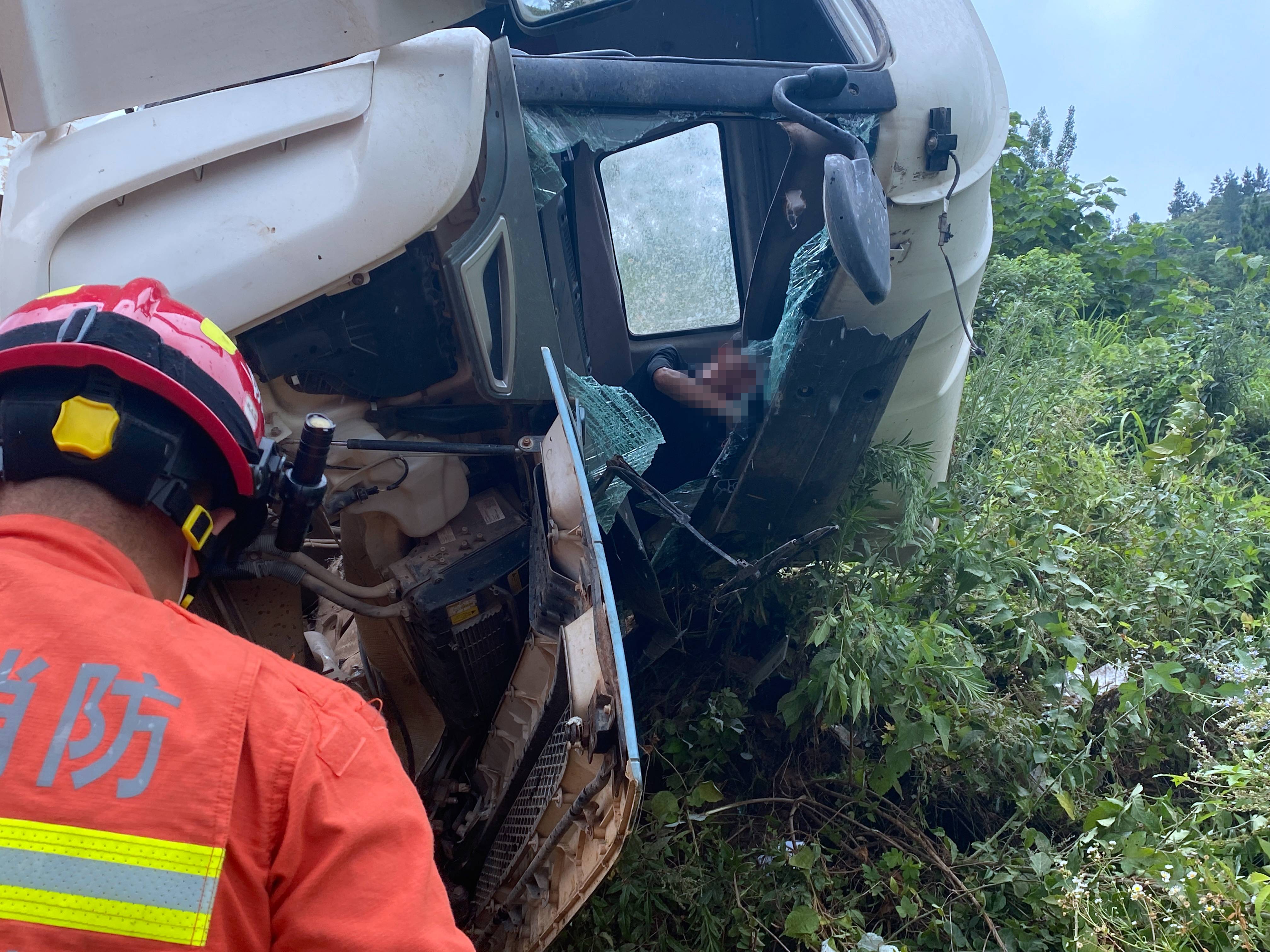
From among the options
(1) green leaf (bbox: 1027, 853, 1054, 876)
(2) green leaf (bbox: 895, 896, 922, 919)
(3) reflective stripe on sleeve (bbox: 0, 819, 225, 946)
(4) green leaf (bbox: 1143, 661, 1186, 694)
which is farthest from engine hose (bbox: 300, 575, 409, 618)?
(4) green leaf (bbox: 1143, 661, 1186, 694)

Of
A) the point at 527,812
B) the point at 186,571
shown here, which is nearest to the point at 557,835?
the point at 527,812

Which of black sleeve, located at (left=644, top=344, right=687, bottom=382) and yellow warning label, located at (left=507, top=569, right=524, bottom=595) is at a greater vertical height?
black sleeve, located at (left=644, top=344, right=687, bottom=382)

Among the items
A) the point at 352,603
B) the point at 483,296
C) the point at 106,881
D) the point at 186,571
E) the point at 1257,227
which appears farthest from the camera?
the point at 1257,227

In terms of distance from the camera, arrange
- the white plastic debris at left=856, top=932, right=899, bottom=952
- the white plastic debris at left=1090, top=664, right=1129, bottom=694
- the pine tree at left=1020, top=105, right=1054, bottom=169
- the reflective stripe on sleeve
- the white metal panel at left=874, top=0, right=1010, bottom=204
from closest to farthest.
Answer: the reflective stripe on sleeve → the white plastic debris at left=856, top=932, right=899, bottom=952 → the white metal panel at left=874, top=0, right=1010, bottom=204 → the white plastic debris at left=1090, top=664, right=1129, bottom=694 → the pine tree at left=1020, top=105, right=1054, bottom=169

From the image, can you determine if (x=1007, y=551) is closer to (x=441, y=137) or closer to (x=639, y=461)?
(x=639, y=461)

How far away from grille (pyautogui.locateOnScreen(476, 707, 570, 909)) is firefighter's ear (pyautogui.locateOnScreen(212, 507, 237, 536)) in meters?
0.69

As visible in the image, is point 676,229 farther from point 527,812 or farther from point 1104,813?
point 1104,813

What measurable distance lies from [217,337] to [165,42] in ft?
3.05

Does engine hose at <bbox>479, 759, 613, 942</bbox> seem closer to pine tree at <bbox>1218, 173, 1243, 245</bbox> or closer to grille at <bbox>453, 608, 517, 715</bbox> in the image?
grille at <bbox>453, 608, 517, 715</bbox>

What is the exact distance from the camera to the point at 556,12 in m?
3.05

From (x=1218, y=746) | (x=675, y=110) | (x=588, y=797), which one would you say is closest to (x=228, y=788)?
(x=588, y=797)

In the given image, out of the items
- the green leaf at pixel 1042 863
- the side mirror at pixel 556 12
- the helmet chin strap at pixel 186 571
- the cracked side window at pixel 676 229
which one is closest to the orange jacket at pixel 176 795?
the helmet chin strap at pixel 186 571

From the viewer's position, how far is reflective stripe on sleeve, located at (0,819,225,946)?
2.74ft

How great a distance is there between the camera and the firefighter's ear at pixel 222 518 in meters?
1.39
